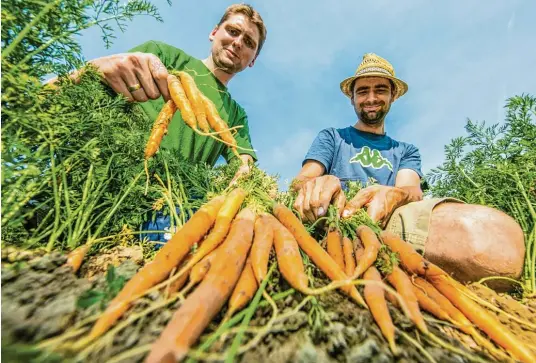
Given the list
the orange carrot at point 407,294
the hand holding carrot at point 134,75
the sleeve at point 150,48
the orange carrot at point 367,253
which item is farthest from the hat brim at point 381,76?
the orange carrot at point 407,294

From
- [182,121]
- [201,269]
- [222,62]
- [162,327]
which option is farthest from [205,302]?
[222,62]

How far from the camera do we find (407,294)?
51.4 inches

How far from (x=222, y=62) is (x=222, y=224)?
302cm

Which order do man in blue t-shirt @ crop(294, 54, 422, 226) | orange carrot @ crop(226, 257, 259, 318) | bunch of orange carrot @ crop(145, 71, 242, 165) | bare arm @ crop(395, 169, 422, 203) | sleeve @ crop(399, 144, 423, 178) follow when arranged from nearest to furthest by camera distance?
orange carrot @ crop(226, 257, 259, 318), bunch of orange carrot @ crop(145, 71, 242, 165), bare arm @ crop(395, 169, 422, 203), man in blue t-shirt @ crop(294, 54, 422, 226), sleeve @ crop(399, 144, 423, 178)

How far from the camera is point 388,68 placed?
3.95 meters

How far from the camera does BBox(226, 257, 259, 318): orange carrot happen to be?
3.48ft

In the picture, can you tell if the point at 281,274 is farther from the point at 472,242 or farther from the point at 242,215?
the point at 472,242

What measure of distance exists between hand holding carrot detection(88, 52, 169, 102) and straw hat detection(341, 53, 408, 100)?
2.71 m

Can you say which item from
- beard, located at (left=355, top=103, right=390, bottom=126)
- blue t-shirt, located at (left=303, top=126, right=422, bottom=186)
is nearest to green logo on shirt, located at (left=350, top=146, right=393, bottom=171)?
blue t-shirt, located at (left=303, top=126, right=422, bottom=186)

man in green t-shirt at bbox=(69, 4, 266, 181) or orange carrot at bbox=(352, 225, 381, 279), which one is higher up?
man in green t-shirt at bbox=(69, 4, 266, 181)

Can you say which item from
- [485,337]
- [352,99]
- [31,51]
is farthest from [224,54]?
[485,337]

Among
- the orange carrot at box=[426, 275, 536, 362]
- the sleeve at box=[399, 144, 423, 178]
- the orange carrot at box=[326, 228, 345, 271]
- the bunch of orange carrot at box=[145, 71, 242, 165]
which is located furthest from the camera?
the sleeve at box=[399, 144, 423, 178]

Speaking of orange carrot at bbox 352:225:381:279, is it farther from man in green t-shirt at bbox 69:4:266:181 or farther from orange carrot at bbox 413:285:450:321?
man in green t-shirt at bbox 69:4:266:181

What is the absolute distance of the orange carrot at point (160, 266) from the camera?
884 mm
